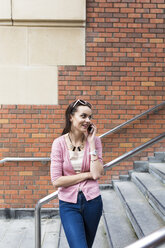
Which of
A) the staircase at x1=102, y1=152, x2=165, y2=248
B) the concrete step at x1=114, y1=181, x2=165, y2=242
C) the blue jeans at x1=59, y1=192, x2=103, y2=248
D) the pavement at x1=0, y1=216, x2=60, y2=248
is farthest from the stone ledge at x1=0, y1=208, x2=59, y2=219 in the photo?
the blue jeans at x1=59, y1=192, x2=103, y2=248

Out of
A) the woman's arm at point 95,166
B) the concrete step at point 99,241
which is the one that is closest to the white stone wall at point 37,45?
the concrete step at point 99,241

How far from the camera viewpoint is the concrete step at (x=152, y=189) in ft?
9.84

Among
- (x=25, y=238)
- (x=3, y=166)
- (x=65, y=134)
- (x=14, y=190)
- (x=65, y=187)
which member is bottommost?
(x=25, y=238)

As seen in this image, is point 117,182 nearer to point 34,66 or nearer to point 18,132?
point 18,132

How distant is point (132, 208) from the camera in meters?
3.27

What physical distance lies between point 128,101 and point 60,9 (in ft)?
6.27

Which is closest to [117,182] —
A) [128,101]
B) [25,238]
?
[128,101]

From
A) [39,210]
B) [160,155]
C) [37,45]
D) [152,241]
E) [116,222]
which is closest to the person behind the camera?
[152,241]

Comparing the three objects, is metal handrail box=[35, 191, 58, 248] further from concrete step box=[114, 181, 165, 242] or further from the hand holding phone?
concrete step box=[114, 181, 165, 242]

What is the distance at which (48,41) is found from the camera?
13.8 ft

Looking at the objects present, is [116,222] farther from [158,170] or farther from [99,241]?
[158,170]

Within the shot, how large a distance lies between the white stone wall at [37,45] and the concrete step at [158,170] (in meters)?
2.00

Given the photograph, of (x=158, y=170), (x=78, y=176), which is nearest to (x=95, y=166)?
(x=78, y=176)

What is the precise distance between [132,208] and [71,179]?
5.60 ft
